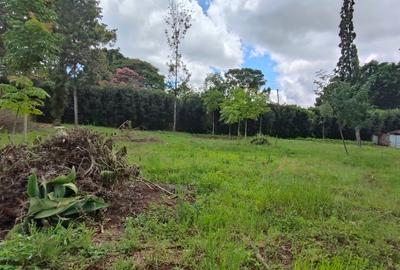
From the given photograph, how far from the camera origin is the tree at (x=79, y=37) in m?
16.6

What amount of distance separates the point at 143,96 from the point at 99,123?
3079 mm

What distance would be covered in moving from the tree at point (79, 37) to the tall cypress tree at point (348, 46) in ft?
62.9

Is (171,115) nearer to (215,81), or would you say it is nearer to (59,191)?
(215,81)

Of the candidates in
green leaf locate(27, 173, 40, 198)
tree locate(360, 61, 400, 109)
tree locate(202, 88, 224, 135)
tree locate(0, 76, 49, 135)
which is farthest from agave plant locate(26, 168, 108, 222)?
tree locate(360, 61, 400, 109)

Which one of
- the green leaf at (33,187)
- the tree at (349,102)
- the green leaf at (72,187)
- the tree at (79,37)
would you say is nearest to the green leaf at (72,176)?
the green leaf at (72,187)

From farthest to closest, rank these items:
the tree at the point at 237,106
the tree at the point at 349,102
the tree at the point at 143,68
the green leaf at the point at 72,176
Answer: the tree at the point at 143,68
the tree at the point at 237,106
the tree at the point at 349,102
the green leaf at the point at 72,176

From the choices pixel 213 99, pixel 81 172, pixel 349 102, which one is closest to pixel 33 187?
pixel 81 172

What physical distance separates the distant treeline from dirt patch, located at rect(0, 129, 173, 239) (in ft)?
48.5

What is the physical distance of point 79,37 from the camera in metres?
16.9

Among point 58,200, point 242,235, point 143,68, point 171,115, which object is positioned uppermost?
point 143,68

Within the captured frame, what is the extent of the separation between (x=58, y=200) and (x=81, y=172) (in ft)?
2.06

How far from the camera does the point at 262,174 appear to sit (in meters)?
6.20

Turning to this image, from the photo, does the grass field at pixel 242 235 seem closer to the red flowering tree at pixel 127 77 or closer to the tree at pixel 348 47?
the red flowering tree at pixel 127 77

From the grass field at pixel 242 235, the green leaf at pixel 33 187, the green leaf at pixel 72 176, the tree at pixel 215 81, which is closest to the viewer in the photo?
the grass field at pixel 242 235
